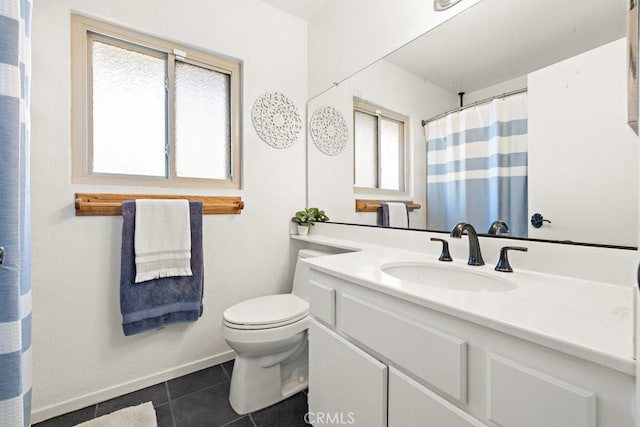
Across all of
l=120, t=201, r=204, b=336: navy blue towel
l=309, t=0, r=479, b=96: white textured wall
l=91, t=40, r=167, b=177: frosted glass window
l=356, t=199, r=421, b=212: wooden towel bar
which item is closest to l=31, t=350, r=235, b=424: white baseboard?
l=120, t=201, r=204, b=336: navy blue towel

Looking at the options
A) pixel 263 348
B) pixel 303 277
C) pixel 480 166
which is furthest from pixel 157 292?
pixel 480 166

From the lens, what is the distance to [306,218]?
1.97 metres

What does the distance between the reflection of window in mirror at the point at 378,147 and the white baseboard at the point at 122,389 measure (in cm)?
143

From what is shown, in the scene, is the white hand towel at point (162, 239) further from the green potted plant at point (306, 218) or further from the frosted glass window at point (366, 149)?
the frosted glass window at point (366, 149)

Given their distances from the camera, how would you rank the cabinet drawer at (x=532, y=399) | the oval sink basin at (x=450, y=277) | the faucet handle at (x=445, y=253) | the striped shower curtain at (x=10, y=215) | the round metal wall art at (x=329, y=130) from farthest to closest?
the round metal wall art at (x=329, y=130), the faucet handle at (x=445, y=253), the oval sink basin at (x=450, y=277), the striped shower curtain at (x=10, y=215), the cabinet drawer at (x=532, y=399)

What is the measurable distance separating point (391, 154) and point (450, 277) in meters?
0.72

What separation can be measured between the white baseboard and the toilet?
38cm

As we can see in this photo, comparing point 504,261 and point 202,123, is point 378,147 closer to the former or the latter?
point 504,261

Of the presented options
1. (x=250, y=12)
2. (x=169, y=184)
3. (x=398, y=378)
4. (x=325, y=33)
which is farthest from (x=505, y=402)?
(x=250, y=12)

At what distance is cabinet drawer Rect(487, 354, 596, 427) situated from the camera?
0.45 metres

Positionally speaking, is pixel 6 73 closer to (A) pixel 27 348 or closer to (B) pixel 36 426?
(A) pixel 27 348

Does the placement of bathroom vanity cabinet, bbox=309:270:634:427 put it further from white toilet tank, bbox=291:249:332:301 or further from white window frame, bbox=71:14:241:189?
white window frame, bbox=71:14:241:189

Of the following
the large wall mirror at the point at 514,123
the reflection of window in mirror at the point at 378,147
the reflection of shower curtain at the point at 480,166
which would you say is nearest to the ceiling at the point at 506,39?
the large wall mirror at the point at 514,123

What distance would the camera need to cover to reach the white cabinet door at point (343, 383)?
0.81m
